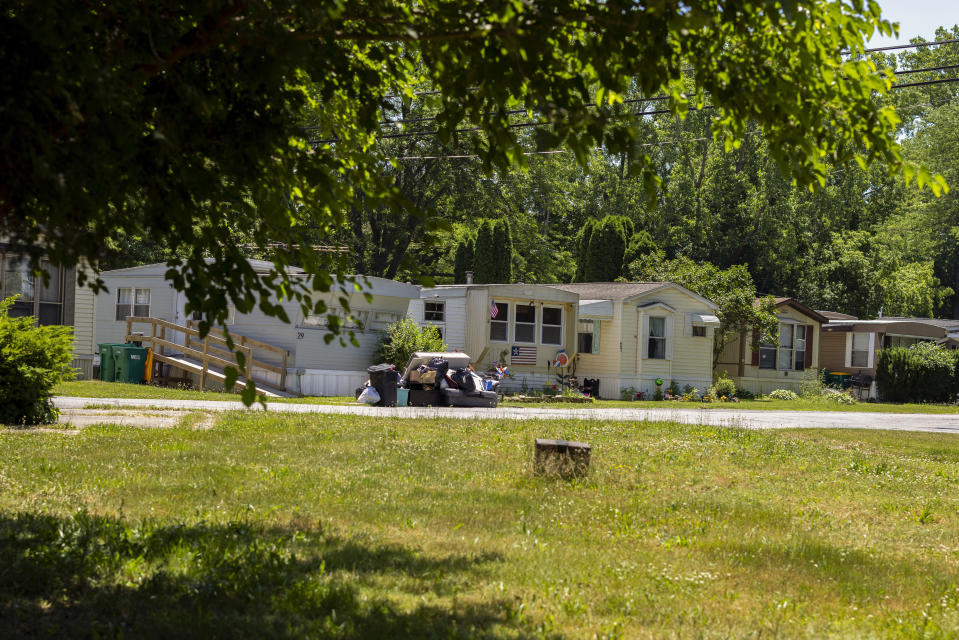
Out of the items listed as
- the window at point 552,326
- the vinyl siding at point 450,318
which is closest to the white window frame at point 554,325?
the window at point 552,326

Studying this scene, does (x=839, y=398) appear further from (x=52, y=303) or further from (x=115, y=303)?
(x=52, y=303)

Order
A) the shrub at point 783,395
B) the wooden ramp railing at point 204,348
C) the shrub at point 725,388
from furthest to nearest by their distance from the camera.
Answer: the shrub at point 783,395 < the shrub at point 725,388 < the wooden ramp railing at point 204,348

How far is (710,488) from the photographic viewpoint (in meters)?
10.5

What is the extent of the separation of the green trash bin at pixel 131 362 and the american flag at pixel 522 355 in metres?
10.7

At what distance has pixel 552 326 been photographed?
105 ft

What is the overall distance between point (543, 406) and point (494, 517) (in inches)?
644

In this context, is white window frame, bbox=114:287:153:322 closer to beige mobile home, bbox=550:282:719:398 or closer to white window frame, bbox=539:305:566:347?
white window frame, bbox=539:305:566:347

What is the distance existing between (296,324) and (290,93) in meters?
20.9

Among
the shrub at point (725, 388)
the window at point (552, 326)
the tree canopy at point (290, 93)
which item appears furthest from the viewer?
the shrub at point (725, 388)

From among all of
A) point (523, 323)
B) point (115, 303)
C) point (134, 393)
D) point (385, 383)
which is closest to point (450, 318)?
point (523, 323)

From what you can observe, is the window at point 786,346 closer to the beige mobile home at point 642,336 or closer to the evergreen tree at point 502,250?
the beige mobile home at point 642,336

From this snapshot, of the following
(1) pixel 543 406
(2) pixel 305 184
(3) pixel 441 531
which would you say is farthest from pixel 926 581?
(1) pixel 543 406

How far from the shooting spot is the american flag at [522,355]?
30656 millimetres

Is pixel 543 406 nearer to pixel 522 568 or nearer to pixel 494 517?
pixel 494 517
